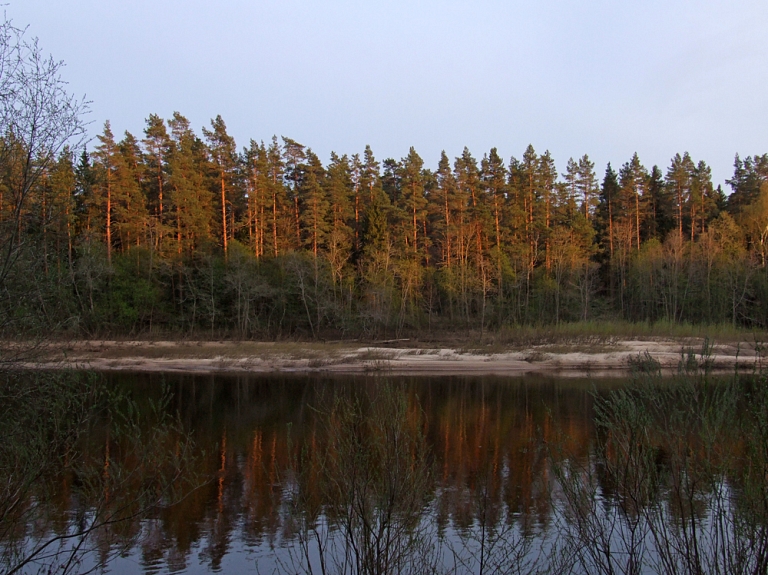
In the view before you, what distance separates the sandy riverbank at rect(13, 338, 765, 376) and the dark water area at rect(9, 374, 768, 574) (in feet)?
33.2

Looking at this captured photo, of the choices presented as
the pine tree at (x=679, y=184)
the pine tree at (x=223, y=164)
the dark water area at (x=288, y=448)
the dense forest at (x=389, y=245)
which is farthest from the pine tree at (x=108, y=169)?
the pine tree at (x=679, y=184)

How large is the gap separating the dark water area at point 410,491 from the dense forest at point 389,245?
2555 centimetres

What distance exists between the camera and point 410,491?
19.5 ft

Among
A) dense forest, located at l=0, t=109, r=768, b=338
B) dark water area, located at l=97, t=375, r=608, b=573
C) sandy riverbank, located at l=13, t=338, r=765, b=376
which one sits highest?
dense forest, located at l=0, t=109, r=768, b=338

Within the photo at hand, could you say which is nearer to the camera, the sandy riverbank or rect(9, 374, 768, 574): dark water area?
rect(9, 374, 768, 574): dark water area

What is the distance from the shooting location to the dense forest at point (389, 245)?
167 feet

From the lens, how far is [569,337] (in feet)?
142

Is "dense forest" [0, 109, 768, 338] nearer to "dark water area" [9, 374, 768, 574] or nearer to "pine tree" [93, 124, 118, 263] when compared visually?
"pine tree" [93, 124, 118, 263]

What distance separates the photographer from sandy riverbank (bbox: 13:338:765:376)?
1448 inches

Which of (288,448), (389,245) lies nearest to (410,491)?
(288,448)

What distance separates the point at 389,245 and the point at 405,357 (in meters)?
17.4

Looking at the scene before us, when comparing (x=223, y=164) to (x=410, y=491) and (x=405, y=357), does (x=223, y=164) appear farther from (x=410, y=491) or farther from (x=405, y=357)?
(x=410, y=491)

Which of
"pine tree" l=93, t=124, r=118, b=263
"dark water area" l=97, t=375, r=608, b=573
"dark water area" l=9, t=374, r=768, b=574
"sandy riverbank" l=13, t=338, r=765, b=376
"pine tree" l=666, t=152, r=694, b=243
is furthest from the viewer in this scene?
"pine tree" l=666, t=152, r=694, b=243

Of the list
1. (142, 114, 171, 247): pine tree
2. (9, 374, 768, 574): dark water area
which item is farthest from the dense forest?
(9, 374, 768, 574): dark water area
